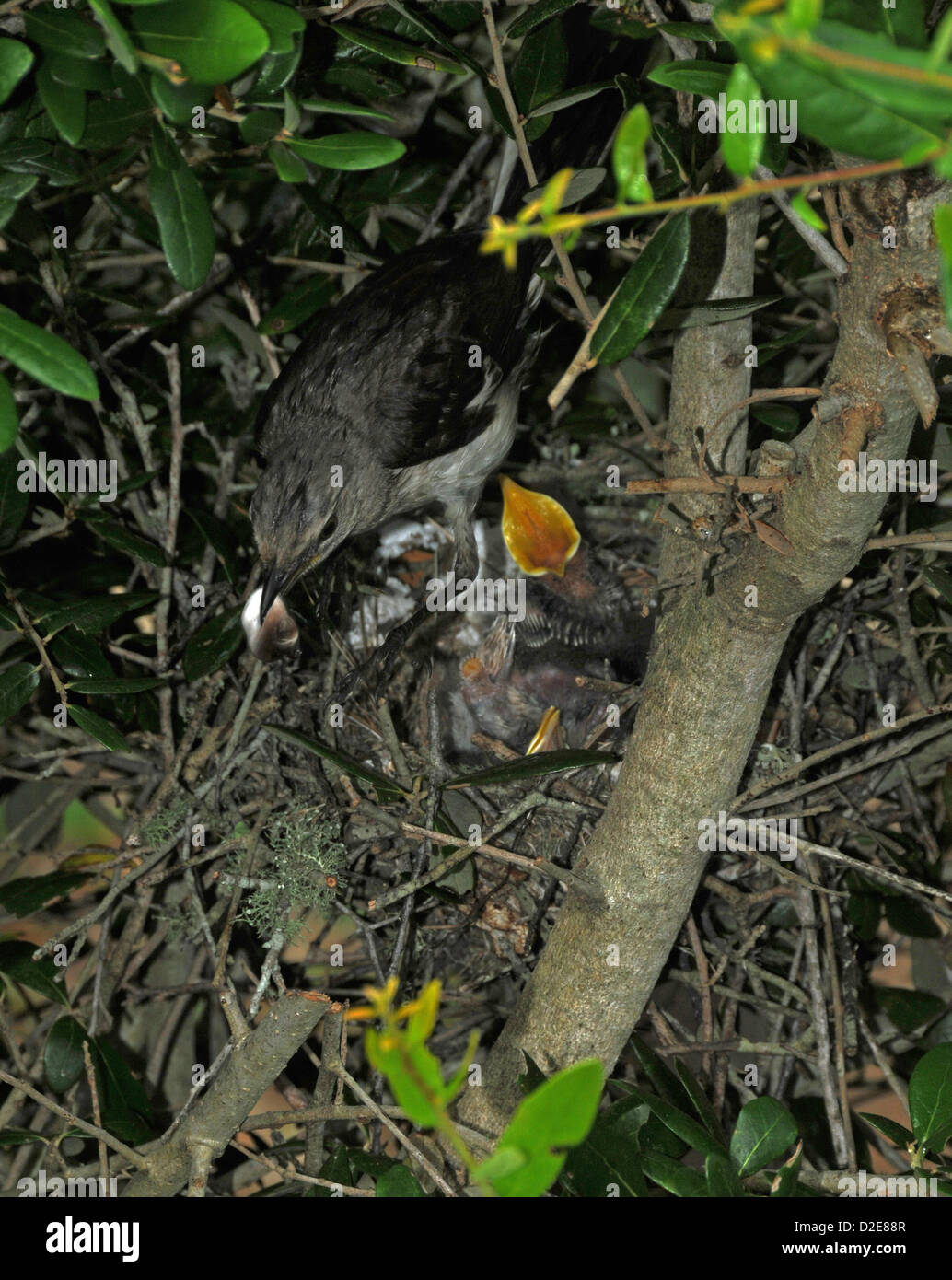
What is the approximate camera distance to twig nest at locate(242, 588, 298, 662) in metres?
1.77

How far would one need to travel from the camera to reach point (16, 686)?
4.94 feet

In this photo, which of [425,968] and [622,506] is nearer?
[425,968]

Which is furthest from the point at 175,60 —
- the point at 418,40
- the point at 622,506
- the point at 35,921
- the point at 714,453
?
the point at 622,506

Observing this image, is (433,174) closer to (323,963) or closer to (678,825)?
(678,825)

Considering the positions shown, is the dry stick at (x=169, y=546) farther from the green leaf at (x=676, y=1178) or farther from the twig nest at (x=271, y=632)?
the green leaf at (x=676, y=1178)

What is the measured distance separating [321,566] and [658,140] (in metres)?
1.27

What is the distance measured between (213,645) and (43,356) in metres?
1.07

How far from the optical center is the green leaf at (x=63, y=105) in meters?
0.92

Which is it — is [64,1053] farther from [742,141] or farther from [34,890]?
[742,141]

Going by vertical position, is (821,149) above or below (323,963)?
above

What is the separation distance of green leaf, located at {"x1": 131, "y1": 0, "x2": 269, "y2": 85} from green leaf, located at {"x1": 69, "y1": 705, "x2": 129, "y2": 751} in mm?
937

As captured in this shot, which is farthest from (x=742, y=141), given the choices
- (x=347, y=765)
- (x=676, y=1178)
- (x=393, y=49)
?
(x=347, y=765)

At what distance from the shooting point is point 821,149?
1450 millimetres

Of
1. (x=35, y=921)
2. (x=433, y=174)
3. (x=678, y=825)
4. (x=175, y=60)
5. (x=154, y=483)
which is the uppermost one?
(x=175, y=60)
